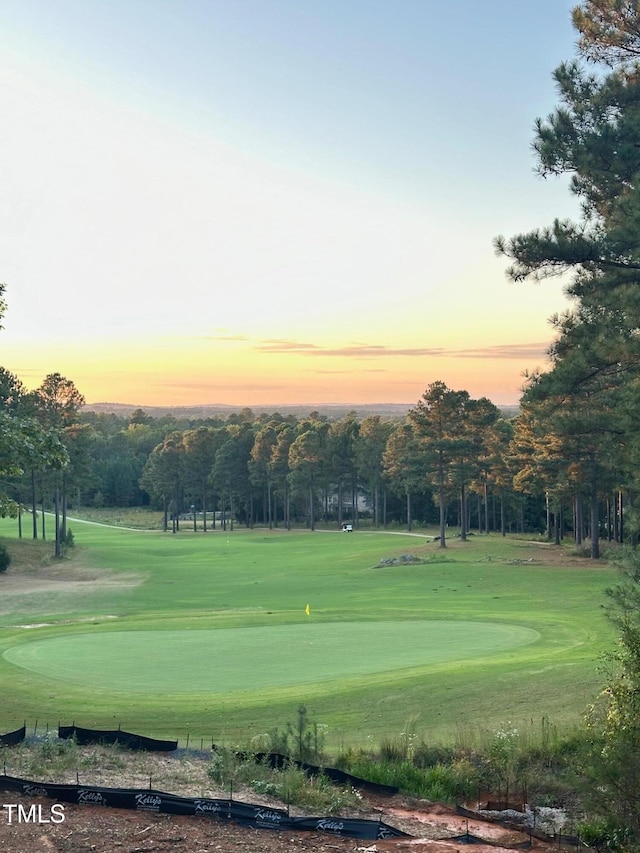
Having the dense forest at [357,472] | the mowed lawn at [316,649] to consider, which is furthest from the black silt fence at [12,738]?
the dense forest at [357,472]

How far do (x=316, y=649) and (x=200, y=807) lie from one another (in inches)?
479

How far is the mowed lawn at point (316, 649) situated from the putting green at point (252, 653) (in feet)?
0.19

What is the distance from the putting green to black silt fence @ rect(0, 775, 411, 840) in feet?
24.0

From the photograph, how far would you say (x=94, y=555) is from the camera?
2343 inches

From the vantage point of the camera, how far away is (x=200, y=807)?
888cm

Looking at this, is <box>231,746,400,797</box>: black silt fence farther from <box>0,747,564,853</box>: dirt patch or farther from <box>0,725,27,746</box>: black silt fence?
<box>0,725,27,746</box>: black silt fence

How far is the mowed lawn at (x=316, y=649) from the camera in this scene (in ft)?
47.6

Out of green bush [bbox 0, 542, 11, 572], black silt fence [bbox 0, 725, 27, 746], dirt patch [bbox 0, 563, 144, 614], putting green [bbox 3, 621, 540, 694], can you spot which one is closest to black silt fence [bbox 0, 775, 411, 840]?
black silt fence [bbox 0, 725, 27, 746]

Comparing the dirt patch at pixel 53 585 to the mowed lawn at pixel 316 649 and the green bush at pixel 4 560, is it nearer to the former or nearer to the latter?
the mowed lawn at pixel 316 649

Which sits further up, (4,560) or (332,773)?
(332,773)

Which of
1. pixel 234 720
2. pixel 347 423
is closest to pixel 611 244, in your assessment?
pixel 234 720

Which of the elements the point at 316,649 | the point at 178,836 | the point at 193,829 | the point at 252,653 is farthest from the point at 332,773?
the point at 316,649

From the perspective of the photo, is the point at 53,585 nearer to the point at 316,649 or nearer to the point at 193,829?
the point at 316,649

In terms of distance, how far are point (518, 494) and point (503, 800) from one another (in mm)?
70109
